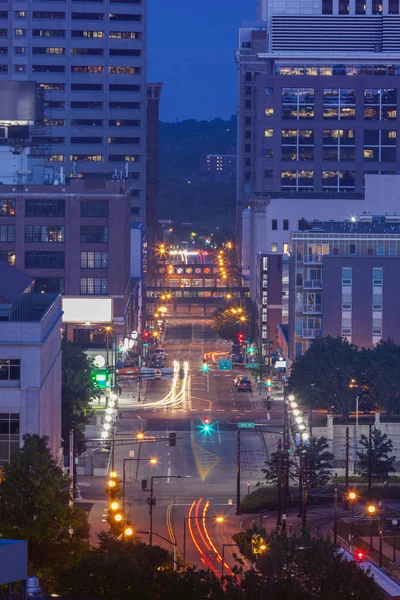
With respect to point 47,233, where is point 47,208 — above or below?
above

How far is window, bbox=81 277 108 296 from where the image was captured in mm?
150000

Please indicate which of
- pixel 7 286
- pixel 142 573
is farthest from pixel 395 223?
pixel 142 573

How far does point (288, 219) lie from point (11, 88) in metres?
44.0

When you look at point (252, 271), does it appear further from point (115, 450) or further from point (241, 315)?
point (115, 450)

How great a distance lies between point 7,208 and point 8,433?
67832 mm

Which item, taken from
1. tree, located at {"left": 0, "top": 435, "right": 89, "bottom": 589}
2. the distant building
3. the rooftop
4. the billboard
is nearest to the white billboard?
the billboard

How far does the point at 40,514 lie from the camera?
63.6 m

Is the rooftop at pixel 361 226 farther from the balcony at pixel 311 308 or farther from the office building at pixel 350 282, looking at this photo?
the balcony at pixel 311 308

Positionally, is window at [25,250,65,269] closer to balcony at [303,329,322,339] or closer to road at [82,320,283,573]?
road at [82,320,283,573]

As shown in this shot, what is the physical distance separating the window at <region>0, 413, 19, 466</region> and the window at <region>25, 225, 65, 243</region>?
222 ft

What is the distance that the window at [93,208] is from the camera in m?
149

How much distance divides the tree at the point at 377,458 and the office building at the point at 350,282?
101ft

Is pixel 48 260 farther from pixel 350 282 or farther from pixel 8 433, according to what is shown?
pixel 8 433

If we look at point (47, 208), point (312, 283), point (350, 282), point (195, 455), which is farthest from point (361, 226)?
point (195, 455)
